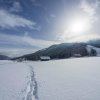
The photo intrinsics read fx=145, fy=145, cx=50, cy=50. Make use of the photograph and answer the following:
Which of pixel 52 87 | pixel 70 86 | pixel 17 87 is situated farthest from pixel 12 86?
pixel 70 86

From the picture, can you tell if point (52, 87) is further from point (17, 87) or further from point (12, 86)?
point (12, 86)

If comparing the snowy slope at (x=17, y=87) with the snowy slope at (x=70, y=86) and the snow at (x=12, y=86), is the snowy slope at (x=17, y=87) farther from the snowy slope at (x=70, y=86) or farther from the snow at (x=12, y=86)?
the snowy slope at (x=70, y=86)

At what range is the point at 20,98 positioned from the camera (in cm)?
792

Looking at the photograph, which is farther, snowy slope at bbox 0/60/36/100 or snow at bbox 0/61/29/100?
snow at bbox 0/61/29/100

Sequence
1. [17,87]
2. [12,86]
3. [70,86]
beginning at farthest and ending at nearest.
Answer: [12,86] → [17,87] → [70,86]

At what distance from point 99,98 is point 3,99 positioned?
5.12 metres

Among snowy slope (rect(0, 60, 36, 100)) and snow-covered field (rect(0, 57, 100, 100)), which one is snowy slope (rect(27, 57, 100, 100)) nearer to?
snow-covered field (rect(0, 57, 100, 100))

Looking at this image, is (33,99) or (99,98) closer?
(99,98)

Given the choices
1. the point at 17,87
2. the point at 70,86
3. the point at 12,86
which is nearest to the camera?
the point at 70,86

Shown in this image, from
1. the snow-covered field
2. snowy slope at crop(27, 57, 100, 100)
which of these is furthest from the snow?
snowy slope at crop(27, 57, 100, 100)

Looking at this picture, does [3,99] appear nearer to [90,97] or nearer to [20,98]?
[20,98]

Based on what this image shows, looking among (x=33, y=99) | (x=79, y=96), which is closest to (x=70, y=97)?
(x=79, y=96)

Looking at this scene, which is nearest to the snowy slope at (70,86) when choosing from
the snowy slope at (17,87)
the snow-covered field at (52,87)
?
the snow-covered field at (52,87)

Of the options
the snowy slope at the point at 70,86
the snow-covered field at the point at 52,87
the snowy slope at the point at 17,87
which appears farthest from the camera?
the snowy slope at the point at 17,87
